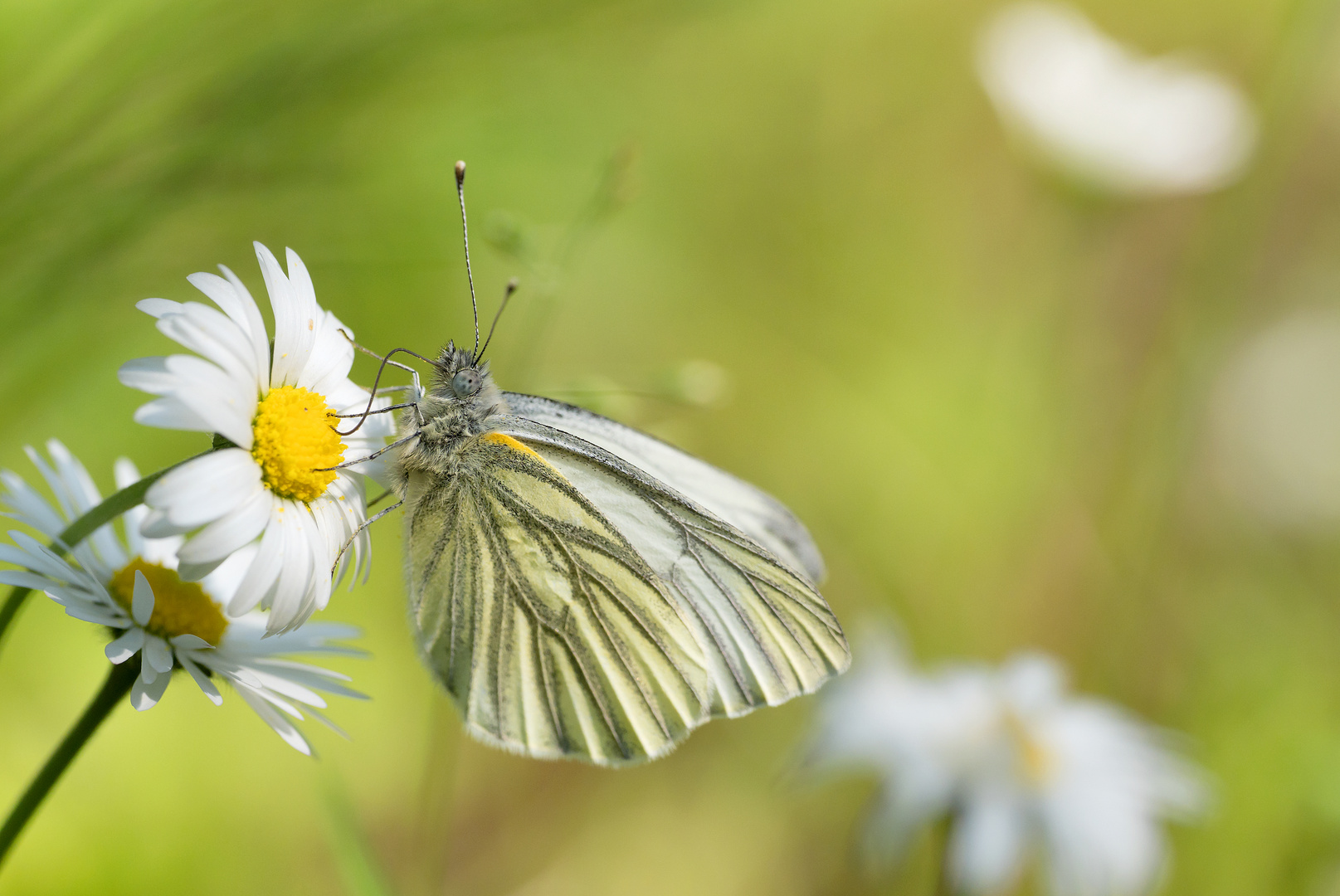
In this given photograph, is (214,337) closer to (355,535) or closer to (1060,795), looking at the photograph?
(355,535)

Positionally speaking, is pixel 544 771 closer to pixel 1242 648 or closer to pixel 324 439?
pixel 324 439

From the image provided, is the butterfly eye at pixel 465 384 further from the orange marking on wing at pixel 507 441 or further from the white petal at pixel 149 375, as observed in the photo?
the white petal at pixel 149 375

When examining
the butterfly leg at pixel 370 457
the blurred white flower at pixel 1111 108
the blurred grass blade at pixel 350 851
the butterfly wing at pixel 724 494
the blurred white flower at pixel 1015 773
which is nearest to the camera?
the butterfly leg at pixel 370 457

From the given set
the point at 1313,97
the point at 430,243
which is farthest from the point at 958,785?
the point at 1313,97

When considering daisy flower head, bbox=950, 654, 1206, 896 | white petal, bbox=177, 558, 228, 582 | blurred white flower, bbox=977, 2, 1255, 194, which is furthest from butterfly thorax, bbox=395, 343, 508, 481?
blurred white flower, bbox=977, 2, 1255, 194

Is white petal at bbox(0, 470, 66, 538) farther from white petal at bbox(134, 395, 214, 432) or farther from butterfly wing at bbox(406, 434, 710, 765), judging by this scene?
butterfly wing at bbox(406, 434, 710, 765)

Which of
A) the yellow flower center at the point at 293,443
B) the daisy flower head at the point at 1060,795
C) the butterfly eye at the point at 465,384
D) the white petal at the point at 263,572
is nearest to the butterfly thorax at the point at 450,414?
the butterfly eye at the point at 465,384

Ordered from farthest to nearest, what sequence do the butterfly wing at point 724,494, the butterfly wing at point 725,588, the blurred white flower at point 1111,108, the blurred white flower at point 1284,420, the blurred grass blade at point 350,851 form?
1. the blurred white flower at point 1284,420
2. the blurred white flower at point 1111,108
3. the butterfly wing at point 724,494
4. the butterfly wing at point 725,588
5. the blurred grass blade at point 350,851
